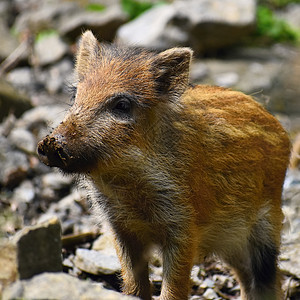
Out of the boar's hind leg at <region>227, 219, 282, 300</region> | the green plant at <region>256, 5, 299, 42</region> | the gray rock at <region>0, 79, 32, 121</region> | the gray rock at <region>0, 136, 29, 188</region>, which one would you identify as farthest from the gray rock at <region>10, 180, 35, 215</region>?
the green plant at <region>256, 5, 299, 42</region>

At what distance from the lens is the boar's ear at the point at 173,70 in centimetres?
629

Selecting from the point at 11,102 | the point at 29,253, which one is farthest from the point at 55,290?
the point at 11,102

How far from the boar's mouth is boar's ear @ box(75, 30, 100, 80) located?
120 centimetres

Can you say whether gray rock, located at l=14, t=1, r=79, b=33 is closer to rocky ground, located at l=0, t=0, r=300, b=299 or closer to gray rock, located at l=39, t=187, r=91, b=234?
rocky ground, located at l=0, t=0, r=300, b=299

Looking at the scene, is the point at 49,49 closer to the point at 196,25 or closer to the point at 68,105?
the point at 196,25

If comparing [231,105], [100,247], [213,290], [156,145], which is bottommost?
[213,290]

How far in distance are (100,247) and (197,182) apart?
256cm

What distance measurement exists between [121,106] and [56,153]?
948mm

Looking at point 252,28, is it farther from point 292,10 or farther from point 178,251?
point 178,251

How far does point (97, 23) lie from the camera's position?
18109 millimetres

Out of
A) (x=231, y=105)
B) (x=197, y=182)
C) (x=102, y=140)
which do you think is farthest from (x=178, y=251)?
(x=231, y=105)

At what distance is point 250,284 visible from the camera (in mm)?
7340

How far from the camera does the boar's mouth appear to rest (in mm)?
5402

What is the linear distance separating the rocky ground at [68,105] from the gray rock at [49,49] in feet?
0.13
